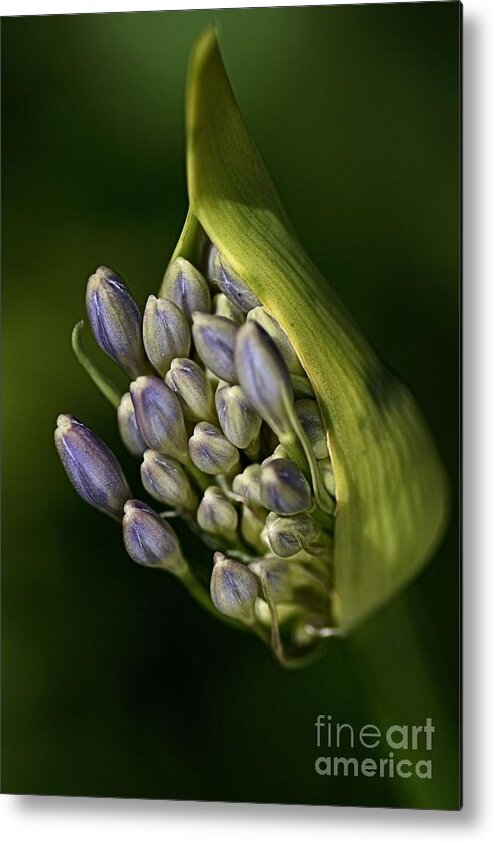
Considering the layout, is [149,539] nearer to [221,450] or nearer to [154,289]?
[221,450]

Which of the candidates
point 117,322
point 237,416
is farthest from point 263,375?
point 117,322

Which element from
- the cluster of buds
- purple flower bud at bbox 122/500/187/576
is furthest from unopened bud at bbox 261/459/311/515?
purple flower bud at bbox 122/500/187/576

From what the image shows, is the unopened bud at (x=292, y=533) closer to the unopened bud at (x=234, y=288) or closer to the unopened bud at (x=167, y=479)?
the unopened bud at (x=167, y=479)

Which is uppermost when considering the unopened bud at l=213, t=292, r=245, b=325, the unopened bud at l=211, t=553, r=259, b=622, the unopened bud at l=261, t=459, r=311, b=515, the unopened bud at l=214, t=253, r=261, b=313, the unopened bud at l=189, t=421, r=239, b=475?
the unopened bud at l=214, t=253, r=261, b=313

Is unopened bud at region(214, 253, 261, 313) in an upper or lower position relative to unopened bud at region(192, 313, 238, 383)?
upper

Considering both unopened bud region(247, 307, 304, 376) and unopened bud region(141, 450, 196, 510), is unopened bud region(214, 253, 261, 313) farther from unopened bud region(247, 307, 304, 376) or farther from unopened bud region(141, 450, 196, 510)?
unopened bud region(141, 450, 196, 510)

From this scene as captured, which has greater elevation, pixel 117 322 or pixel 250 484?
pixel 117 322
